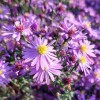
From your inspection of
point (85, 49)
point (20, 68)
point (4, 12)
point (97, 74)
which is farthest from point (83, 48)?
point (4, 12)

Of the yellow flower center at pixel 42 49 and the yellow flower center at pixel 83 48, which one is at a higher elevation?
the yellow flower center at pixel 83 48

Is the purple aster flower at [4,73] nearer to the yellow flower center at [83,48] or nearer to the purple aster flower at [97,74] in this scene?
the yellow flower center at [83,48]

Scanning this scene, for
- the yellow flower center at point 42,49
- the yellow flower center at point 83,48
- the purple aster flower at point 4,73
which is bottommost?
the purple aster flower at point 4,73

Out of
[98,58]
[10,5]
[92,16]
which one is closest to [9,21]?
[10,5]

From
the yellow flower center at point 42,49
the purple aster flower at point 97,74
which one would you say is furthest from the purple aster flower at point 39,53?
the purple aster flower at point 97,74

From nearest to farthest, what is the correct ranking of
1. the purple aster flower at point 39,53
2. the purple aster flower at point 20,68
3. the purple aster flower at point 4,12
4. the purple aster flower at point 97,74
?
the purple aster flower at point 39,53 → the purple aster flower at point 20,68 → the purple aster flower at point 97,74 → the purple aster flower at point 4,12

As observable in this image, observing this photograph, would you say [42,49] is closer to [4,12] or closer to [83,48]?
[83,48]

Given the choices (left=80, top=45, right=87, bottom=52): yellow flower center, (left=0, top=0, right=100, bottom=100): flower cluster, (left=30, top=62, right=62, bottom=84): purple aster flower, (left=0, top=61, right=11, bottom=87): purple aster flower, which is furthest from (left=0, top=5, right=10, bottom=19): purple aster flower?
(left=30, top=62, right=62, bottom=84): purple aster flower

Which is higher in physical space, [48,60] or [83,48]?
[83,48]
